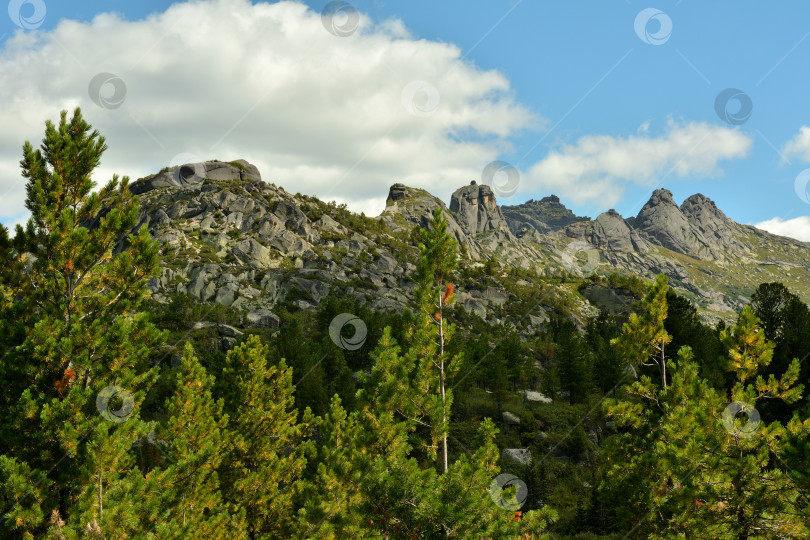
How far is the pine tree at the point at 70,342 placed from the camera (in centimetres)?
971

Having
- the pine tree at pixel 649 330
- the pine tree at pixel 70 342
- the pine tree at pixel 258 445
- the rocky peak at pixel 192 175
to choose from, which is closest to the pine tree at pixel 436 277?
the pine tree at pixel 649 330

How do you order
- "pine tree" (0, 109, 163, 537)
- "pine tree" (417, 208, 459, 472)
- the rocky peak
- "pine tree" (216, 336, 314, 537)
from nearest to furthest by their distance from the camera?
"pine tree" (0, 109, 163, 537) < "pine tree" (417, 208, 459, 472) < "pine tree" (216, 336, 314, 537) < the rocky peak

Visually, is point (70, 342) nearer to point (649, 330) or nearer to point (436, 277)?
point (436, 277)

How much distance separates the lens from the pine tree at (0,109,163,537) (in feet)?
31.9

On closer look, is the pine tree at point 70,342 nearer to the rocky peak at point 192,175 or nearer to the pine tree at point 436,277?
the pine tree at point 436,277

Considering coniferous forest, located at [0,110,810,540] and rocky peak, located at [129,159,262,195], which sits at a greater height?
rocky peak, located at [129,159,262,195]

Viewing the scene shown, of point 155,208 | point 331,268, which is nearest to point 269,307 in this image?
point 331,268

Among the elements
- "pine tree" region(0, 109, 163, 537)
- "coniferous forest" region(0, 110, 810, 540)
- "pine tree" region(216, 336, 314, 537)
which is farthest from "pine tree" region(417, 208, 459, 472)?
"pine tree" region(0, 109, 163, 537)

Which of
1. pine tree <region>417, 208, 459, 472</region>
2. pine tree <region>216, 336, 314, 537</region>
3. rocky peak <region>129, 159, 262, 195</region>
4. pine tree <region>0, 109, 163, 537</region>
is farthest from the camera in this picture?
rocky peak <region>129, 159, 262, 195</region>

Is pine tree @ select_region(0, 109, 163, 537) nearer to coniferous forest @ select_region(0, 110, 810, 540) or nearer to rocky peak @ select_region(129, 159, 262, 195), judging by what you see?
coniferous forest @ select_region(0, 110, 810, 540)

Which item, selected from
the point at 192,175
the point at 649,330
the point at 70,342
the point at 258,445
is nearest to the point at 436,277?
the point at 649,330

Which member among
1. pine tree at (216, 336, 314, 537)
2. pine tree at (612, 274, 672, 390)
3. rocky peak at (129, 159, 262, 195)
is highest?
rocky peak at (129, 159, 262, 195)

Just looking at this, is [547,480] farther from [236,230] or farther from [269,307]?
[236,230]

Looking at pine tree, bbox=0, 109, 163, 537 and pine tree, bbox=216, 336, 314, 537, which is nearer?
pine tree, bbox=0, 109, 163, 537
